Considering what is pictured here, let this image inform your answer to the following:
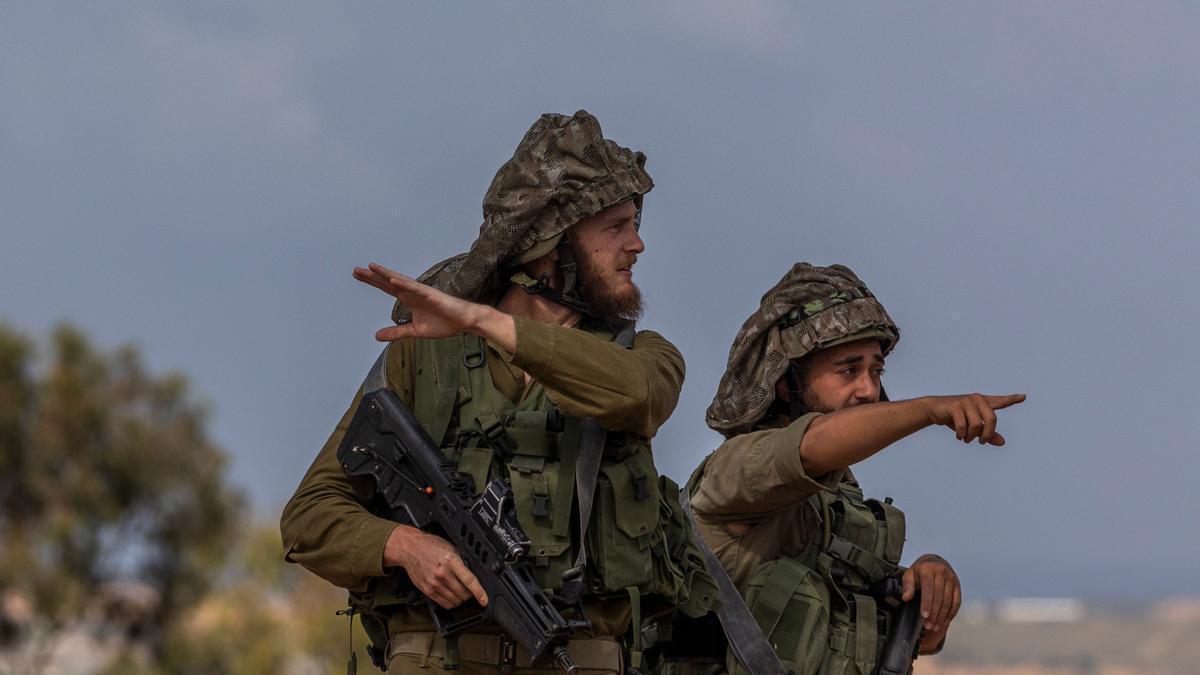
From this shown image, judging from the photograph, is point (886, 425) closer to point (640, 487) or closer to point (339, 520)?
point (640, 487)

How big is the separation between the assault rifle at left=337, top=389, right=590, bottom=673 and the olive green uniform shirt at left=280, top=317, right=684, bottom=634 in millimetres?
103

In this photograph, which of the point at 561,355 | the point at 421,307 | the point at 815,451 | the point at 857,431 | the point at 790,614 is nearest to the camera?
the point at 421,307

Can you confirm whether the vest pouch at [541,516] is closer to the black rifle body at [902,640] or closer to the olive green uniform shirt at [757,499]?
the olive green uniform shirt at [757,499]

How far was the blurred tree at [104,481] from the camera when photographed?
24703 millimetres

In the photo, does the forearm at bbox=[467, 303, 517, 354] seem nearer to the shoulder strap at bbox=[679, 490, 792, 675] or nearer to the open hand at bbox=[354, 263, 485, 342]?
the open hand at bbox=[354, 263, 485, 342]

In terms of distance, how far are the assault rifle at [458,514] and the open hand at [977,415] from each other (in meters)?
1.18

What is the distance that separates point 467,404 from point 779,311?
2.18 metres

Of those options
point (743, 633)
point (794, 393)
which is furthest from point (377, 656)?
point (794, 393)

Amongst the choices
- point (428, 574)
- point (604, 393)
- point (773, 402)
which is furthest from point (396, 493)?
point (773, 402)

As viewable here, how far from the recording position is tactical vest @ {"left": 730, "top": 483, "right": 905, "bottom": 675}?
6777 mm

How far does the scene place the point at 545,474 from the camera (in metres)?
5.32

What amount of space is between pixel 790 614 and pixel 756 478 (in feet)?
2.12

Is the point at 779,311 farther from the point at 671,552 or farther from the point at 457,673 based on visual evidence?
the point at 457,673

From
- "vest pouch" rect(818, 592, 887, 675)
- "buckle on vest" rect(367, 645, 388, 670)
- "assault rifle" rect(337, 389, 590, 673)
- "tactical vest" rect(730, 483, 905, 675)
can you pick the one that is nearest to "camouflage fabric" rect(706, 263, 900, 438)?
"tactical vest" rect(730, 483, 905, 675)
